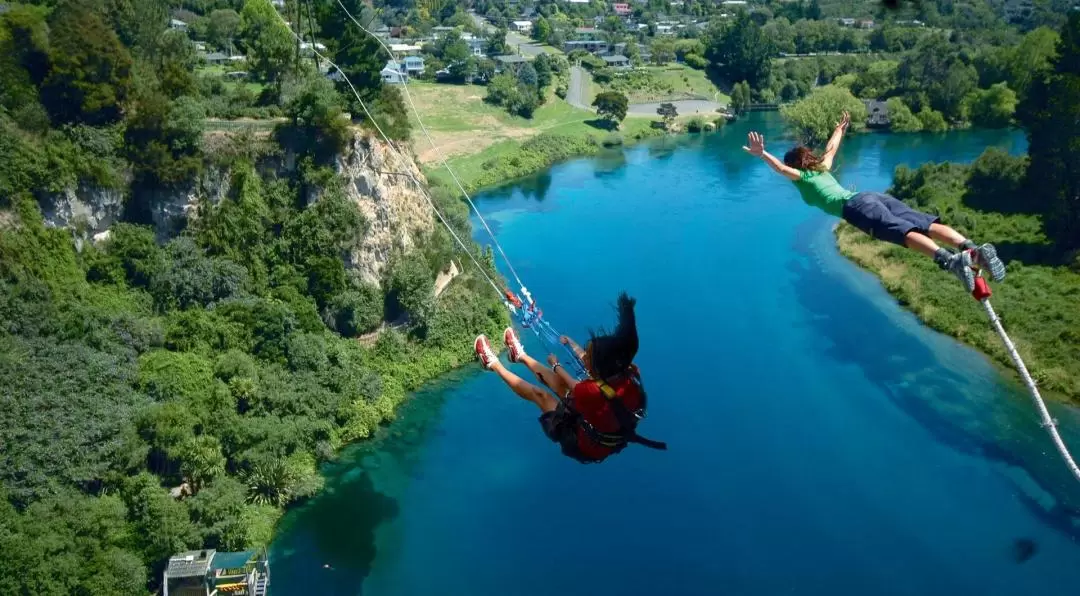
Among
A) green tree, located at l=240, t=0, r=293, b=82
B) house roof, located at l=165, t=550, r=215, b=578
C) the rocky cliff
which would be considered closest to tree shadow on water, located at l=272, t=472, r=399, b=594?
house roof, located at l=165, t=550, r=215, b=578

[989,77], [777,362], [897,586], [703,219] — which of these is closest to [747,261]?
[703,219]

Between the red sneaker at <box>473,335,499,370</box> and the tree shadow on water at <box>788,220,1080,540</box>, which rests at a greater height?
the red sneaker at <box>473,335,499,370</box>

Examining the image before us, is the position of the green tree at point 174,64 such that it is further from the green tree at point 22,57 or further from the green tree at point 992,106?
the green tree at point 992,106

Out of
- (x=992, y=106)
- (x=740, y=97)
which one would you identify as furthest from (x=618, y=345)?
(x=740, y=97)

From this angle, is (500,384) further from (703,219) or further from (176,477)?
(703,219)

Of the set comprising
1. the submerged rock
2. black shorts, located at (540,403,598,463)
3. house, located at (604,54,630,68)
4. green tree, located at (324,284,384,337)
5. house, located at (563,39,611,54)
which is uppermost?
black shorts, located at (540,403,598,463)

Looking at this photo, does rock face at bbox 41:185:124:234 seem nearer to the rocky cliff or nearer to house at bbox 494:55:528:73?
the rocky cliff
